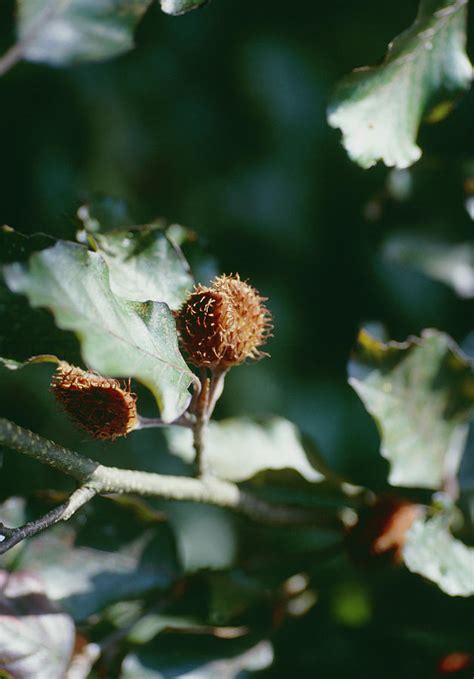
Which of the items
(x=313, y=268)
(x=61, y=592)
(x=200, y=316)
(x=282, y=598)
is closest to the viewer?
(x=200, y=316)

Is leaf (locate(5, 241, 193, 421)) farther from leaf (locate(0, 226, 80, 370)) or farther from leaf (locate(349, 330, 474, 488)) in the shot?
leaf (locate(349, 330, 474, 488))

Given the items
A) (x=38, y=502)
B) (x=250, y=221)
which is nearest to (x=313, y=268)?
(x=250, y=221)

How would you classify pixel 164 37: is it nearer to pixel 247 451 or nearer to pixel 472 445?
pixel 247 451

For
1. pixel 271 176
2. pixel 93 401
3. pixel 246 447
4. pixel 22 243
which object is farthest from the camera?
pixel 271 176

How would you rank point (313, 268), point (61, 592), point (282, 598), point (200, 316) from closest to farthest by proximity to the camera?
point (200, 316), point (61, 592), point (282, 598), point (313, 268)

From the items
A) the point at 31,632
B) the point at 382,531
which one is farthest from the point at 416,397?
the point at 31,632

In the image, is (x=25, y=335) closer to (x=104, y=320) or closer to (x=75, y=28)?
(x=104, y=320)

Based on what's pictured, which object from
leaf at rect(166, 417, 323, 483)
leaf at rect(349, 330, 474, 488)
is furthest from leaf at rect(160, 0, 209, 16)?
leaf at rect(166, 417, 323, 483)
